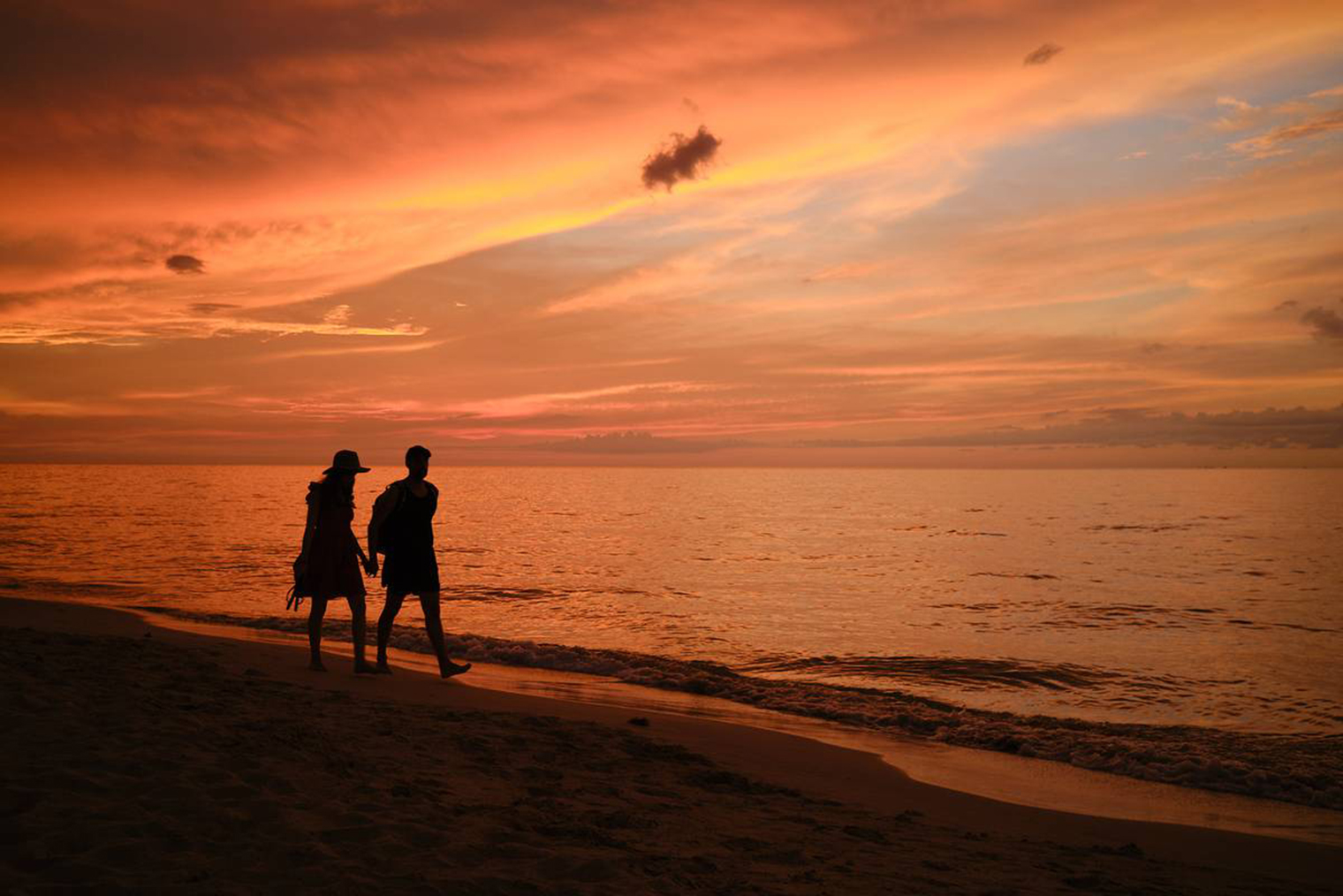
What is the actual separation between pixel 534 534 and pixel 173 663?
115 feet

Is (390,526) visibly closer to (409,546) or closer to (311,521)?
(409,546)

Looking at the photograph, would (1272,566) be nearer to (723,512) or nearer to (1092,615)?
(1092,615)

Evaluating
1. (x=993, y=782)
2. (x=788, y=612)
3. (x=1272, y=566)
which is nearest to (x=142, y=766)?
(x=993, y=782)

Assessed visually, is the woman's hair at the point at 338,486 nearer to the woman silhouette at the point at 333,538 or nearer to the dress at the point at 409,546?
the woman silhouette at the point at 333,538

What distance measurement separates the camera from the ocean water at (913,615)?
11141mm

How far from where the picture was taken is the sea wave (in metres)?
8.83

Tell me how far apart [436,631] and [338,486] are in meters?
2.21

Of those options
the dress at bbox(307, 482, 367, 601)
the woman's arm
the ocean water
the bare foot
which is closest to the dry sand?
the dress at bbox(307, 482, 367, 601)

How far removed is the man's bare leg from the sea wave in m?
2.80

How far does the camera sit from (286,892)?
3965 millimetres

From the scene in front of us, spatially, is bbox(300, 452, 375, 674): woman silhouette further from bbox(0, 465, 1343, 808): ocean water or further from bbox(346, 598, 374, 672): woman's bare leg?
bbox(0, 465, 1343, 808): ocean water

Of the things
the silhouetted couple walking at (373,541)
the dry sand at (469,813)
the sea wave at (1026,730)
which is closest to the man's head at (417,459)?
the silhouetted couple walking at (373,541)

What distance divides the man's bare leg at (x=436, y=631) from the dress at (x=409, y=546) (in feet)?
0.52

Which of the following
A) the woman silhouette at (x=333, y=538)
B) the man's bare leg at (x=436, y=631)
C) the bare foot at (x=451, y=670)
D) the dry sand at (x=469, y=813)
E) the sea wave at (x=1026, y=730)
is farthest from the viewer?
the bare foot at (x=451, y=670)
